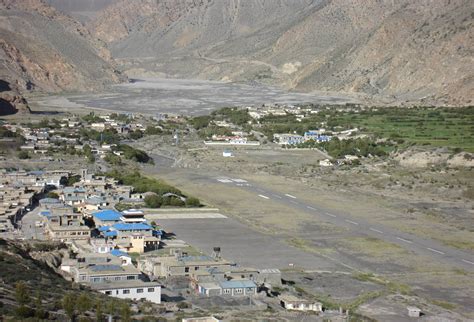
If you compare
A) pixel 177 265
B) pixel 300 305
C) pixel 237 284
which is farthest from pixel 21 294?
pixel 177 265

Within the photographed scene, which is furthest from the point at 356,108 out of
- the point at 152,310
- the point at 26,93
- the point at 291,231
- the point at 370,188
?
the point at 152,310

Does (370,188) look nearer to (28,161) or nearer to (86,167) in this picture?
(86,167)

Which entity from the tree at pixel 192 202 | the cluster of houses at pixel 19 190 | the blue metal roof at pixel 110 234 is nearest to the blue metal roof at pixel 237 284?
the blue metal roof at pixel 110 234

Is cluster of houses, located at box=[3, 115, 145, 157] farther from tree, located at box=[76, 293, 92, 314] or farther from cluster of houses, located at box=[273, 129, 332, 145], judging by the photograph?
tree, located at box=[76, 293, 92, 314]

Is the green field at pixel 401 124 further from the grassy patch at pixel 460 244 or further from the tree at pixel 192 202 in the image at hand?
the grassy patch at pixel 460 244

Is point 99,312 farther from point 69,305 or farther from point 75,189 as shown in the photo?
point 75,189

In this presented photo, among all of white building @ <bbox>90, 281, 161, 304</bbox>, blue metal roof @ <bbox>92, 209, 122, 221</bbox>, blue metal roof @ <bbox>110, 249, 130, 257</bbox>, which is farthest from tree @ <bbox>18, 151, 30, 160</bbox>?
white building @ <bbox>90, 281, 161, 304</bbox>

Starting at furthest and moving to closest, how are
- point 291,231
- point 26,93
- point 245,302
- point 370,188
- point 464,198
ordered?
point 26,93 → point 370,188 → point 464,198 → point 291,231 → point 245,302
